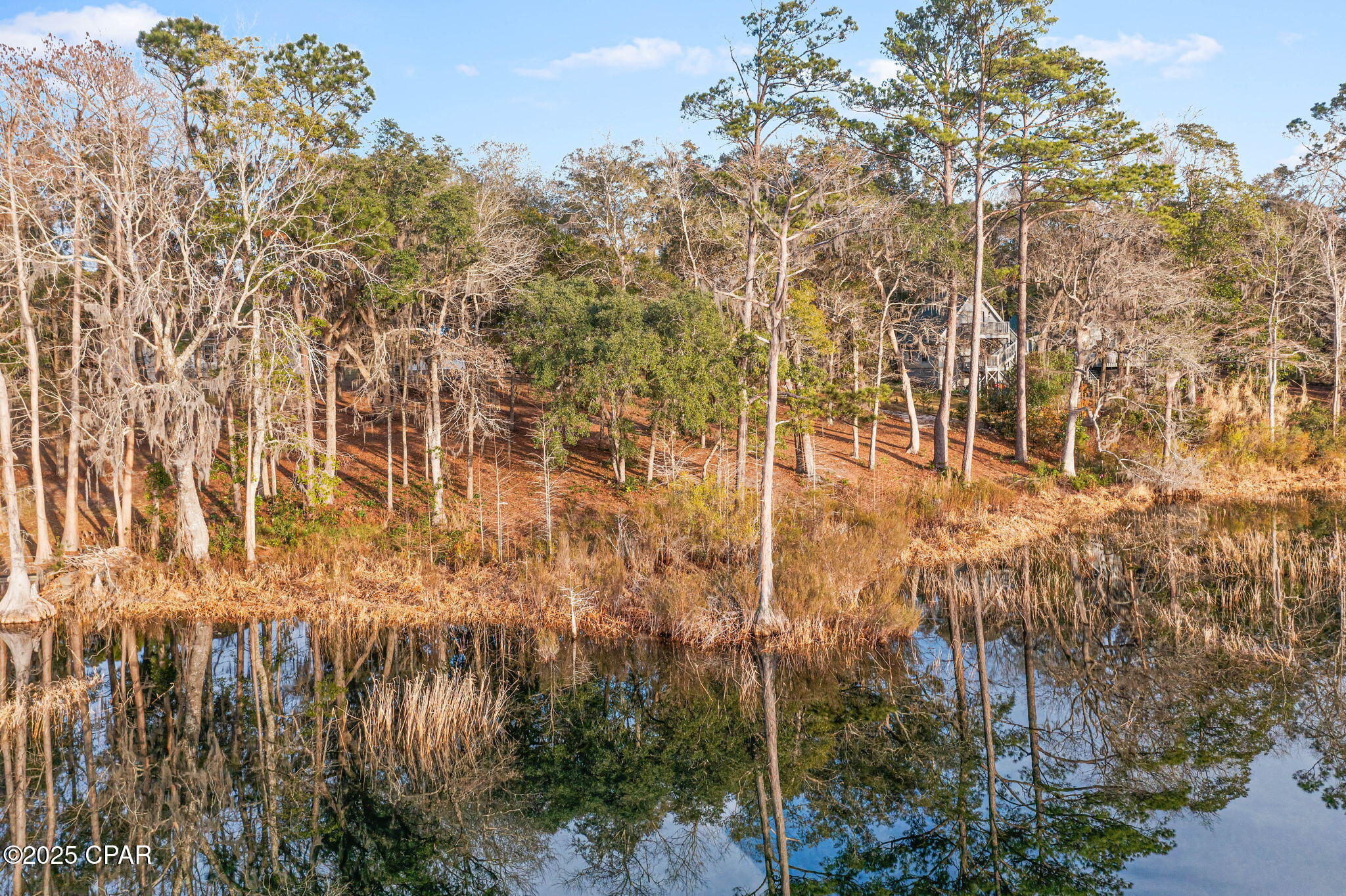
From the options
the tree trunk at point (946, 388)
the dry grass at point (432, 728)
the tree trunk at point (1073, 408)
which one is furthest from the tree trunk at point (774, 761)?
the tree trunk at point (1073, 408)

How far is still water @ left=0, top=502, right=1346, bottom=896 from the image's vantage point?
35.2 feet

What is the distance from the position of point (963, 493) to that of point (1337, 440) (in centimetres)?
1769

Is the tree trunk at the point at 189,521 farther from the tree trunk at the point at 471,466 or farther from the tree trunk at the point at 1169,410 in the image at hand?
the tree trunk at the point at 1169,410

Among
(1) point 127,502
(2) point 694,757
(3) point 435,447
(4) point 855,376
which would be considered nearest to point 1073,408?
(4) point 855,376

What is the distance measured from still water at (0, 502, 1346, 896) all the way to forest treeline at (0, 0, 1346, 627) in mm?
3748

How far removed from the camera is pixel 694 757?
13914 mm

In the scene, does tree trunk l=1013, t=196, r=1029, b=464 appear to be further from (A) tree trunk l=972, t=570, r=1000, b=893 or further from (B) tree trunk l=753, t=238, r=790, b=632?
(B) tree trunk l=753, t=238, r=790, b=632

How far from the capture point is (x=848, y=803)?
485 inches

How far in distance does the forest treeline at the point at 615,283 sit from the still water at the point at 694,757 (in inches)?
148

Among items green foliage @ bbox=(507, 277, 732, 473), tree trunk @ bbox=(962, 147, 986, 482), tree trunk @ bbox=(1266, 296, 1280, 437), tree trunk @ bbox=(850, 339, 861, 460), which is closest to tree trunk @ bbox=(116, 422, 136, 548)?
green foliage @ bbox=(507, 277, 732, 473)

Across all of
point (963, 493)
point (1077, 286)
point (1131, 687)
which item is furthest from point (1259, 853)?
point (1077, 286)

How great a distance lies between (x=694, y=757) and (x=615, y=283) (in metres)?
20.8

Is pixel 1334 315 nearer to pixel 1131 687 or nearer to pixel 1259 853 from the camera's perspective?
pixel 1131 687

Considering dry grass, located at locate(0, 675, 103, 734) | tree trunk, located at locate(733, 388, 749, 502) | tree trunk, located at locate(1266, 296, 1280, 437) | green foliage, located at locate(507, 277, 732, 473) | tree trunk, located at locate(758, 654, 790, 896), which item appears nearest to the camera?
tree trunk, located at locate(758, 654, 790, 896)
